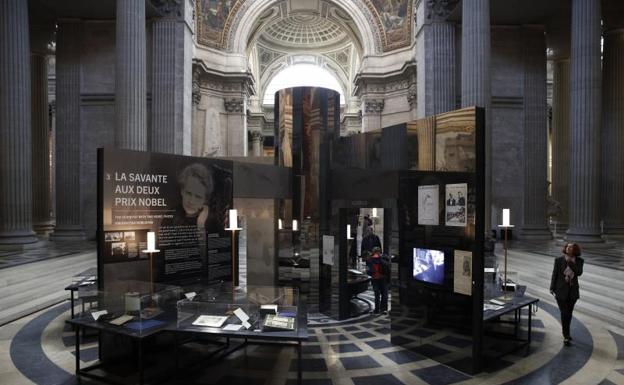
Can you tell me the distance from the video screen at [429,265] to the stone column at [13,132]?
43.1 ft

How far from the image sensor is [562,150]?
70.7ft

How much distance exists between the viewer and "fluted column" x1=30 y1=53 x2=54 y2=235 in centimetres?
2111

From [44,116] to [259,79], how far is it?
28305 millimetres

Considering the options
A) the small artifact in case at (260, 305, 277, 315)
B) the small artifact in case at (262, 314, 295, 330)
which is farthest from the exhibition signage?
the small artifact in case at (262, 314, 295, 330)

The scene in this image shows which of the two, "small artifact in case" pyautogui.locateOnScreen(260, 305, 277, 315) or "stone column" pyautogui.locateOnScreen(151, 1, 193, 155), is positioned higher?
"stone column" pyautogui.locateOnScreen(151, 1, 193, 155)

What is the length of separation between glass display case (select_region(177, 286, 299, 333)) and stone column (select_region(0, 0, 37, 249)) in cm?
1114

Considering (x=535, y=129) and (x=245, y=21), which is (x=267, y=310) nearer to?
(x=535, y=129)

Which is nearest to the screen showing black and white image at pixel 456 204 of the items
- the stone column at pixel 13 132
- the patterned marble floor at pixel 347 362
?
the patterned marble floor at pixel 347 362

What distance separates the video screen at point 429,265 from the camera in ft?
18.5

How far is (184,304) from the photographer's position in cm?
544

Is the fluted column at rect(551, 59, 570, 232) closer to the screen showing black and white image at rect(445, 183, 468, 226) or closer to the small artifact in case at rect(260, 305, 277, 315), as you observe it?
the screen showing black and white image at rect(445, 183, 468, 226)

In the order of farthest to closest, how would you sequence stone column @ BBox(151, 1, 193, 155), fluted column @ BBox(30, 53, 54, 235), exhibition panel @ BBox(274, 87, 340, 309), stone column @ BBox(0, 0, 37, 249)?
fluted column @ BBox(30, 53, 54, 235), stone column @ BBox(151, 1, 193, 155), stone column @ BBox(0, 0, 37, 249), exhibition panel @ BBox(274, 87, 340, 309)

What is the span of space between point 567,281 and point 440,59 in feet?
45.3

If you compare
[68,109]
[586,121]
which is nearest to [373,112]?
[586,121]
